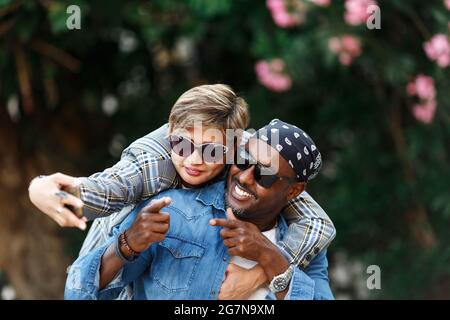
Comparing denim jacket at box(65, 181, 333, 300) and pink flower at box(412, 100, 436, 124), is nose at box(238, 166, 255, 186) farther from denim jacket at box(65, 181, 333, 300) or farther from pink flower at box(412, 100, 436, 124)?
pink flower at box(412, 100, 436, 124)

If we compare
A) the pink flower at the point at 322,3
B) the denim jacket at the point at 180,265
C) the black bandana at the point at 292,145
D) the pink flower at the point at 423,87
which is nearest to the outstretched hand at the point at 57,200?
the denim jacket at the point at 180,265

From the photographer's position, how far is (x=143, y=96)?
5.78 m

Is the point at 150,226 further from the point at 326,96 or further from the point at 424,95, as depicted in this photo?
the point at 326,96

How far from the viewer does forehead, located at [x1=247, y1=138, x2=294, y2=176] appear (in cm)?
232

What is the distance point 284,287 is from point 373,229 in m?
3.48

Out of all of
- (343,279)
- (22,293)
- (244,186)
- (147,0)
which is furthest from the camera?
(343,279)

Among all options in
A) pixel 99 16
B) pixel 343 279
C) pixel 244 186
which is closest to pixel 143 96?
pixel 99 16

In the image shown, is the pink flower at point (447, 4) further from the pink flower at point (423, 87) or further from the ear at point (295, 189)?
the ear at point (295, 189)

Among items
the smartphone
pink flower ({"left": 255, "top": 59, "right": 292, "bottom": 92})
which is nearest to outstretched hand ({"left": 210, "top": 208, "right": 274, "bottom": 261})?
the smartphone

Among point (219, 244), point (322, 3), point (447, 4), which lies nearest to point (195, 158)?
point (219, 244)

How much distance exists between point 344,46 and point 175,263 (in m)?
2.39

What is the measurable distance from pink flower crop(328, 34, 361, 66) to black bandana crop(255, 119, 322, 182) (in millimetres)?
2171

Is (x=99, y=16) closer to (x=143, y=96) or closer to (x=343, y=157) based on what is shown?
(x=143, y=96)

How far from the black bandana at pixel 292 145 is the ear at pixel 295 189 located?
0.10ft
